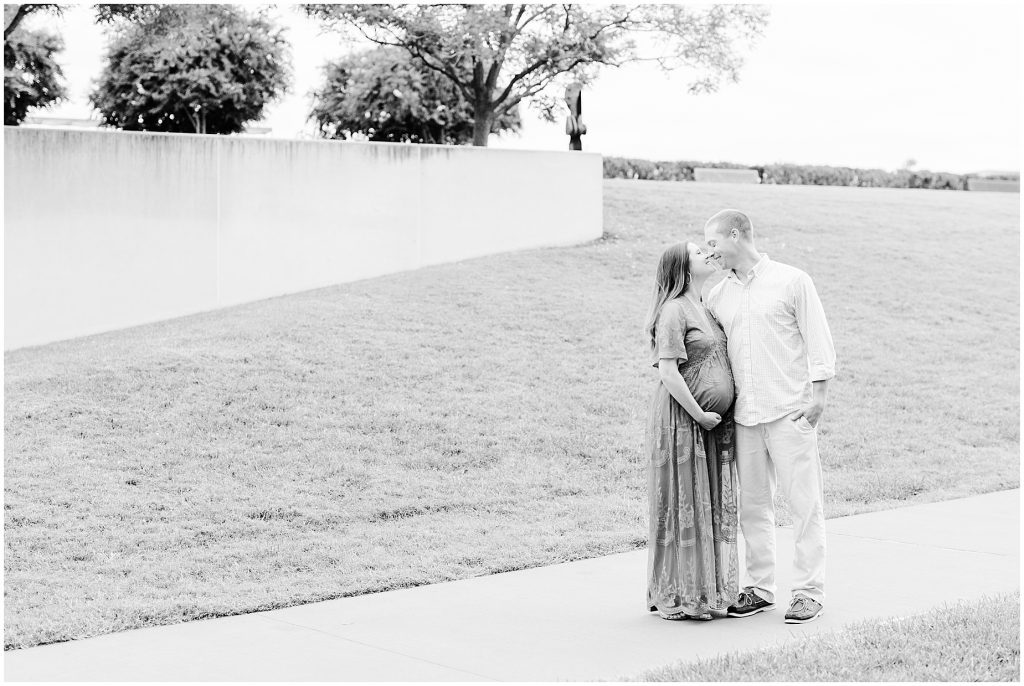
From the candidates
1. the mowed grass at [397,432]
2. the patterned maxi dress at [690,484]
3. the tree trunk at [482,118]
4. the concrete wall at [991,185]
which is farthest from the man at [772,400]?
the concrete wall at [991,185]

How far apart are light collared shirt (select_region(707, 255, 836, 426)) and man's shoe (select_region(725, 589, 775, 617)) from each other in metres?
0.84

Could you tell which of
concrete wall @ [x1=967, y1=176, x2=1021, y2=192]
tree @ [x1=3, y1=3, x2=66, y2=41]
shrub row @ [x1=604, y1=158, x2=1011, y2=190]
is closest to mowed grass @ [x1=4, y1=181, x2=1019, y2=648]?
tree @ [x1=3, y1=3, x2=66, y2=41]

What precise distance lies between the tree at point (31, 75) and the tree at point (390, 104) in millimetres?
7928

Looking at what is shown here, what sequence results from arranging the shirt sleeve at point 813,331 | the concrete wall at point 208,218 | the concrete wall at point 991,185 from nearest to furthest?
the shirt sleeve at point 813,331 → the concrete wall at point 208,218 → the concrete wall at point 991,185

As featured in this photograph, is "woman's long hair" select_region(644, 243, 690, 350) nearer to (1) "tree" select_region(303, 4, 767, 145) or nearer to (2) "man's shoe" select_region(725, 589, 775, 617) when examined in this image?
(2) "man's shoe" select_region(725, 589, 775, 617)

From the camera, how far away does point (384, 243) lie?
52.2ft

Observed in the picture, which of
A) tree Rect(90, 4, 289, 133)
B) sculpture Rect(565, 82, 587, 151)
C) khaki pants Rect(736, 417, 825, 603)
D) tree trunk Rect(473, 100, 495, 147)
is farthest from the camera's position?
tree Rect(90, 4, 289, 133)

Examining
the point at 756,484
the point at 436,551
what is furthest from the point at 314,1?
the point at 756,484

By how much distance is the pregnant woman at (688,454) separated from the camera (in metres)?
5.88

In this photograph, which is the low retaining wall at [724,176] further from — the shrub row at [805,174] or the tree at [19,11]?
the tree at [19,11]

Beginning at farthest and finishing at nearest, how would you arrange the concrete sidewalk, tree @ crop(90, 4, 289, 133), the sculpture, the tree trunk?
tree @ crop(90, 4, 289, 133)
the tree trunk
the sculpture
the concrete sidewalk

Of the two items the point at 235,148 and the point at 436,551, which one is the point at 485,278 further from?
the point at 436,551

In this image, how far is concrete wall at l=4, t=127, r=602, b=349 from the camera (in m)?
13.8

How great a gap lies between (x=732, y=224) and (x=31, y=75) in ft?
118
